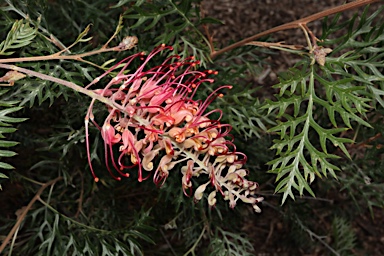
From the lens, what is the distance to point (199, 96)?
1.53 m

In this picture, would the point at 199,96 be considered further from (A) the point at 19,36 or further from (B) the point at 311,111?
(A) the point at 19,36

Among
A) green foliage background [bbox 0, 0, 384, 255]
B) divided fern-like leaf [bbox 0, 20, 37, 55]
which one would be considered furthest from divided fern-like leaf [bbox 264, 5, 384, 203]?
divided fern-like leaf [bbox 0, 20, 37, 55]

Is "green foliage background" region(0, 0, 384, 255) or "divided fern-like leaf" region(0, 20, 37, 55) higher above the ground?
"divided fern-like leaf" region(0, 20, 37, 55)

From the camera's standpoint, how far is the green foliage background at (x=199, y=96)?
45.0 inches

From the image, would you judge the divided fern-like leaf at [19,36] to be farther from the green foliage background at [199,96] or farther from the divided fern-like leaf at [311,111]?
the divided fern-like leaf at [311,111]

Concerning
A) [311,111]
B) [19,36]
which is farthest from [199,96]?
[19,36]

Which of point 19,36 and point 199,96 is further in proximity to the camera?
point 199,96

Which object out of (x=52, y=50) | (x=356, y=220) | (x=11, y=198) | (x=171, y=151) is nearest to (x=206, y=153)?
(x=171, y=151)

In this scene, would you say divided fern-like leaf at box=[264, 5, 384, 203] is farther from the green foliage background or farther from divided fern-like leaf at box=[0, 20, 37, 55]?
divided fern-like leaf at box=[0, 20, 37, 55]

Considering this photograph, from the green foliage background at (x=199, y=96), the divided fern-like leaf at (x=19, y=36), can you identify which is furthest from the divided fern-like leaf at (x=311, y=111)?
the divided fern-like leaf at (x=19, y=36)

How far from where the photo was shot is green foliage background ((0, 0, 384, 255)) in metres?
1.14

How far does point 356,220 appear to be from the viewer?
2.46 metres

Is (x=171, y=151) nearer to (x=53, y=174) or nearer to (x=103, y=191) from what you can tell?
(x=103, y=191)

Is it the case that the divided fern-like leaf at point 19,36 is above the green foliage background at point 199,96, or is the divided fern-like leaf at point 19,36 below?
above
